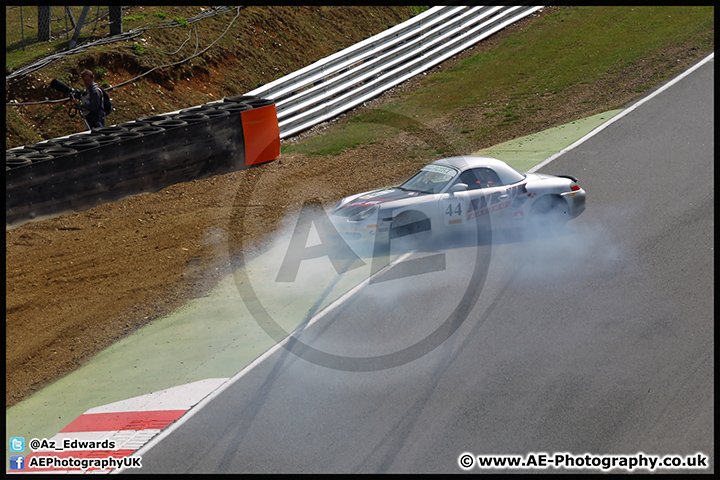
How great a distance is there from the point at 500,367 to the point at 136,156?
796 centimetres

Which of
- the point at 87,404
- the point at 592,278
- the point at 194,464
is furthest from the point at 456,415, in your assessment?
the point at 87,404

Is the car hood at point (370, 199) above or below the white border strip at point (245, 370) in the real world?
above

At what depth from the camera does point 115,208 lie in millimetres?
11102

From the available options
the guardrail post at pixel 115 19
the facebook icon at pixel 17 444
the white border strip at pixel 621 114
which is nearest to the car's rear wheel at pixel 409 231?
the white border strip at pixel 621 114

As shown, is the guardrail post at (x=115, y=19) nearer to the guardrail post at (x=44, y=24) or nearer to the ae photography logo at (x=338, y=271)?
the guardrail post at (x=44, y=24)

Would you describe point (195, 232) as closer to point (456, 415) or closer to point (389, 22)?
point (456, 415)

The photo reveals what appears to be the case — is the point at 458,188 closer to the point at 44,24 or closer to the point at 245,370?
the point at 245,370

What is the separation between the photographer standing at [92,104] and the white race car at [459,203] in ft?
21.2

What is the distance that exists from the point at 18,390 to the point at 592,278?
24.3 ft

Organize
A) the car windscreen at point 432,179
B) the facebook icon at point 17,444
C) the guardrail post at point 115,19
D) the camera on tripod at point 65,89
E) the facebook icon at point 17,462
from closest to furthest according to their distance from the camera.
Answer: the facebook icon at point 17,462 < the facebook icon at point 17,444 < the car windscreen at point 432,179 < the camera on tripod at point 65,89 < the guardrail post at point 115,19

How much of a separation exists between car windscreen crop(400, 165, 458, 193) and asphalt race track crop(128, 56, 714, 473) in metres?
0.94

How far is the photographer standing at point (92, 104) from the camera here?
1264 centimetres

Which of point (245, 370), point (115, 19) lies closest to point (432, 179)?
point (245, 370)
